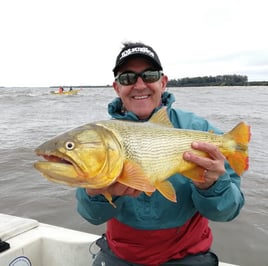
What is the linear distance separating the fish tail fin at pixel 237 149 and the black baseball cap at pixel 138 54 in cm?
108

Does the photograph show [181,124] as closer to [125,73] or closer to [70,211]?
[125,73]

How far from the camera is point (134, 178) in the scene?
7.79ft

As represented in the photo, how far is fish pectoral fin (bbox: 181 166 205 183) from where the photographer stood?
2.73 m

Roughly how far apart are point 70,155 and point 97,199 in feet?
2.90

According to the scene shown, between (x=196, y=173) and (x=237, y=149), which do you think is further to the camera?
(x=237, y=149)

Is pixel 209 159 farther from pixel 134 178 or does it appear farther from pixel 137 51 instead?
pixel 137 51

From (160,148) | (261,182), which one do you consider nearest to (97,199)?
(160,148)

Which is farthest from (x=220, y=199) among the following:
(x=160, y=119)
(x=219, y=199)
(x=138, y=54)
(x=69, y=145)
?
(x=138, y=54)

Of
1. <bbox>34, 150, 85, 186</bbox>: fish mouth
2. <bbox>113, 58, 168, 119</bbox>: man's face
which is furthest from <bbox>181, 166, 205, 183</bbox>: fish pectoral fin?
<bbox>113, 58, 168, 119</bbox>: man's face

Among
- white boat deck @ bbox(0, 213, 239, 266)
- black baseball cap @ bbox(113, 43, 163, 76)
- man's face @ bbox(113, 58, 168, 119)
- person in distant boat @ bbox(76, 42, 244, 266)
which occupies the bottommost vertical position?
white boat deck @ bbox(0, 213, 239, 266)

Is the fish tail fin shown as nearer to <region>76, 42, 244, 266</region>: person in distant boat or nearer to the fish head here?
<region>76, 42, 244, 266</region>: person in distant boat

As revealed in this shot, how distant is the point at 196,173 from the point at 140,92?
116 cm

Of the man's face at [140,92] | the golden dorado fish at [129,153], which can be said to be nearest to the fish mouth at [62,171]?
the golden dorado fish at [129,153]

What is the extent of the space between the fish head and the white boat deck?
2.09 metres
